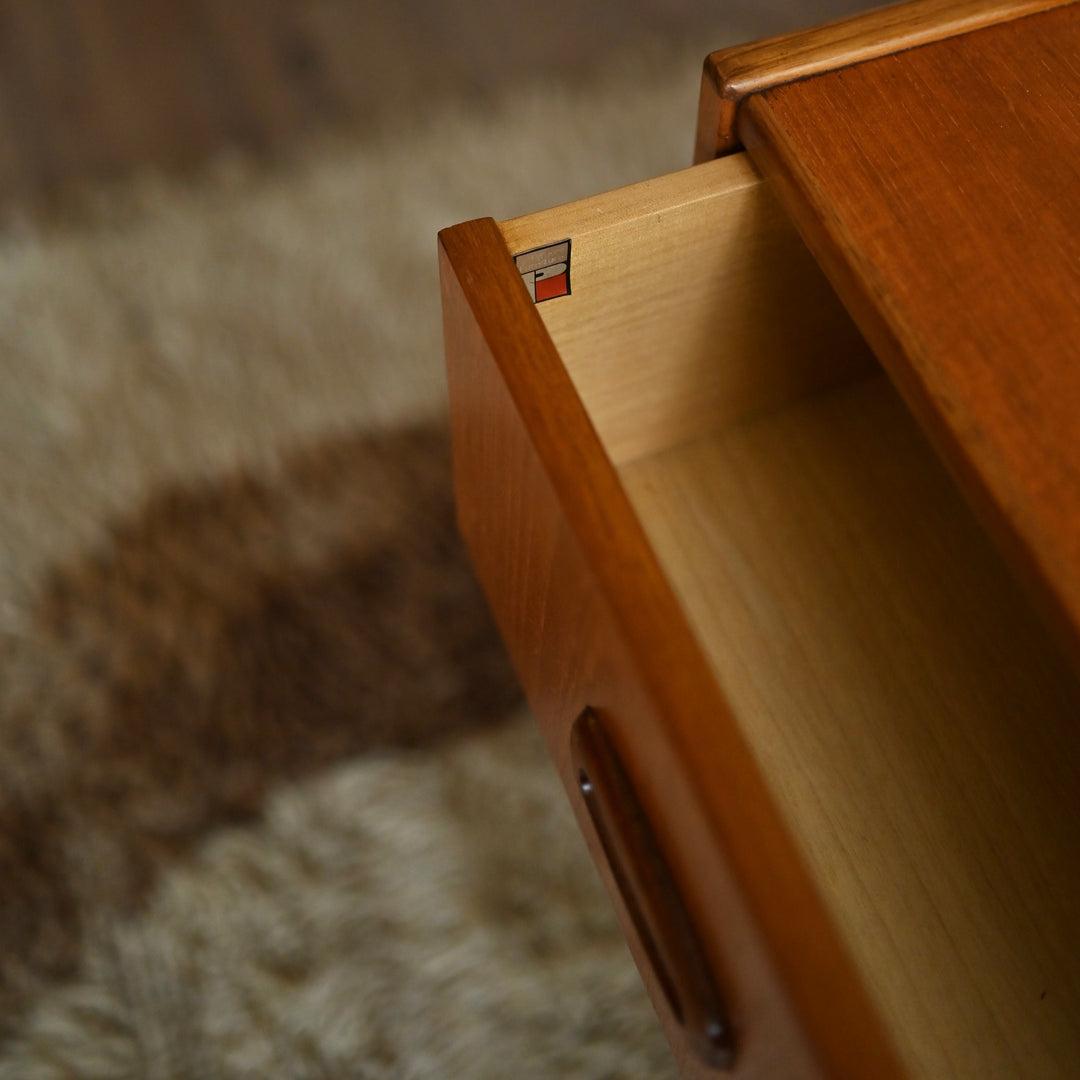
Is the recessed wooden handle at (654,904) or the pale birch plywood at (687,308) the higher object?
the pale birch plywood at (687,308)

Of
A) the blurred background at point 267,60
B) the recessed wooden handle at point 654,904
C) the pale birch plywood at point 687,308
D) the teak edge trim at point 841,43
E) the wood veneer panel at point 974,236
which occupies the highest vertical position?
the blurred background at point 267,60

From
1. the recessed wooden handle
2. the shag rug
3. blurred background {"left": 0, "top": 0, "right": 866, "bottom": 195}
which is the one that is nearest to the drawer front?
the recessed wooden handle

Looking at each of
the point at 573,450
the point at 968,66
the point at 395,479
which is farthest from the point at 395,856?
the point at 968,66

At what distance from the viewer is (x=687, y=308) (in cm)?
55

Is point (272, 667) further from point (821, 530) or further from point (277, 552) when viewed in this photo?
point (821, 530)

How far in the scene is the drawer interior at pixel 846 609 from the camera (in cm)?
49

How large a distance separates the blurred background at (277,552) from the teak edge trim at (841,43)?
490mm

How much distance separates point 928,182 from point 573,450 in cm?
20

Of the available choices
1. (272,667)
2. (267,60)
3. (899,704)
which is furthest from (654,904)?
(267,60)

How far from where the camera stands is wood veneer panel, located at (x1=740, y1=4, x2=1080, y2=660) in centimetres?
38

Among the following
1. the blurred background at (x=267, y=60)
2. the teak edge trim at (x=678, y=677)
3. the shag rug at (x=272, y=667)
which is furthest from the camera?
the blurred background at (x=267, y=60)

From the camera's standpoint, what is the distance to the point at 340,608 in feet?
2.81

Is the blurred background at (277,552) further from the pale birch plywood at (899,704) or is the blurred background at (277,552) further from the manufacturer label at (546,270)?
the manufacturer label at (546,270)

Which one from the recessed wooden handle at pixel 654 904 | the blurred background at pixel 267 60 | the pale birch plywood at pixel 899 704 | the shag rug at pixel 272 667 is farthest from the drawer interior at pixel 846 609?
the blurred background at pixel 267 60
